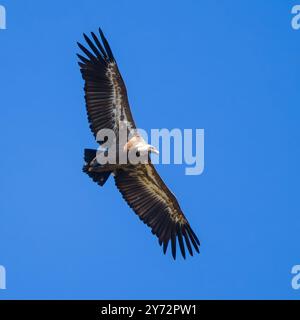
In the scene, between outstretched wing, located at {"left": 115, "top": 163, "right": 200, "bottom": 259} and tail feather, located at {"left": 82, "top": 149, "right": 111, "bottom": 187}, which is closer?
tail feather, located at {"left": 82, "top": 149, "right": 111, "bottom": 187}

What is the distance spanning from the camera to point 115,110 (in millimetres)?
20031

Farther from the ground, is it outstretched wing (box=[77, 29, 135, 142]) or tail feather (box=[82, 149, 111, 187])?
outstretched wing (box=[77, 29, 135, 142])

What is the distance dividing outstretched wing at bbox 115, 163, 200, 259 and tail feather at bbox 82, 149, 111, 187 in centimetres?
63

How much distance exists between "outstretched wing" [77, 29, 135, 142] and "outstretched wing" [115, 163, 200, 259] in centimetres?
111

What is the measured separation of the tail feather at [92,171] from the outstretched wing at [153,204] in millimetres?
627

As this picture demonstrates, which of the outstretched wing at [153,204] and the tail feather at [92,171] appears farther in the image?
the outstretched wing at [153,204]

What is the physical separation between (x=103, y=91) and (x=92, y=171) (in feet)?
4.81

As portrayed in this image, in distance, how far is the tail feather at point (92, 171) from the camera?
19.8 m

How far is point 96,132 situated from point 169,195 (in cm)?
199

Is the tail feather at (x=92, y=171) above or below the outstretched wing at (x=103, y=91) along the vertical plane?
below

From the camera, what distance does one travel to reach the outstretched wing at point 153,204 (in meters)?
20.7

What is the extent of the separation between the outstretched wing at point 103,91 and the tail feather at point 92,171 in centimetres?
48

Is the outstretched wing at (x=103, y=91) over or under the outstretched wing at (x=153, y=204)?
over

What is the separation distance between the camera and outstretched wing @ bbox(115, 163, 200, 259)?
2069cm
